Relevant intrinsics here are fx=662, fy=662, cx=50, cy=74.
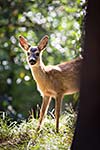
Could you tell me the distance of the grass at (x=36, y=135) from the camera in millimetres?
7158

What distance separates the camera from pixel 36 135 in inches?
295

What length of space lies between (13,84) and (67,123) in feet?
28.7

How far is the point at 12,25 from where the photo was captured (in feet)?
48.5

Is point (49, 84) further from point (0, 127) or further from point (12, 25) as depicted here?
point (12, 25)

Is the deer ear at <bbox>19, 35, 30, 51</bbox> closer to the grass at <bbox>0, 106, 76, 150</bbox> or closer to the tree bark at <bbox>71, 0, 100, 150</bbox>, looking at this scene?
the grass at <bbox>0, 106, 76, 150</bbox>

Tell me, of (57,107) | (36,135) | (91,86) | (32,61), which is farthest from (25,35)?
(91,86)

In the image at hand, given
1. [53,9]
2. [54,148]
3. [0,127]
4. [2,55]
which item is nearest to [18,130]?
[0,127]

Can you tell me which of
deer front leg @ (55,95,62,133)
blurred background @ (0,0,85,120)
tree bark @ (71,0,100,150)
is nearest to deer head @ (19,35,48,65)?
deer front leg @ (55,95,62,133)

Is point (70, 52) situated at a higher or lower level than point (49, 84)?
lower

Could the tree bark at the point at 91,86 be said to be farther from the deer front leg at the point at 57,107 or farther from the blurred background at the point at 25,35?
the blurred background at the point at 25,35

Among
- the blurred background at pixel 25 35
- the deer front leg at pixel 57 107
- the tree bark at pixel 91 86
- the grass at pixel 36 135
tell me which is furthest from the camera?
the blurred background at pixel 25 35

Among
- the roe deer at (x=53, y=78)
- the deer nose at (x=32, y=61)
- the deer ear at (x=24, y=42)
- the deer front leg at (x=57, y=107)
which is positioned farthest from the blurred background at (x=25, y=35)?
the deer front leg at (x=57, y=107)

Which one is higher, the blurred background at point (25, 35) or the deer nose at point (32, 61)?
the deer nose at point (32, 61)

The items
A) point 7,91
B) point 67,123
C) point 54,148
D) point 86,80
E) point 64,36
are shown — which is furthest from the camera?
point 7,91
